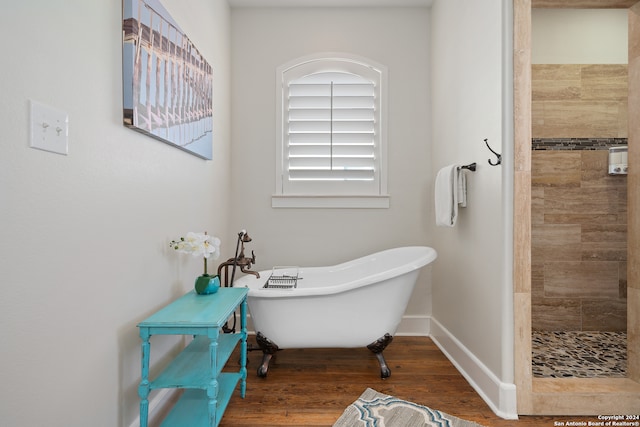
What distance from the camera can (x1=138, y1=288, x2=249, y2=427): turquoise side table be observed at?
134 centimetres

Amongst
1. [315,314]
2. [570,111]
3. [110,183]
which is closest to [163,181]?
[110,183]

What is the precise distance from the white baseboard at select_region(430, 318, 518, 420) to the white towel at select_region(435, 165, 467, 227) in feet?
2.80

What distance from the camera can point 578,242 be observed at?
290 cm

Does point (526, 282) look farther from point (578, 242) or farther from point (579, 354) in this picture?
point (578, 242)

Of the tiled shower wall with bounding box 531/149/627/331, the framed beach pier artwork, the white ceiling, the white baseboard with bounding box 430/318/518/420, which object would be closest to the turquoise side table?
the framed beach pier artwork

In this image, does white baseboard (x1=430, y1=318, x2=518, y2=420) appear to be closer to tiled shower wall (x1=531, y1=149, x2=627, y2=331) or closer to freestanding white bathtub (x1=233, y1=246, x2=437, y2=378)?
freestanding white bathtub (x1=233, y1=246, x2=437, y2=378)

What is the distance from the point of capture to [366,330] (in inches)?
85.4

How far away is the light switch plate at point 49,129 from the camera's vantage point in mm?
914

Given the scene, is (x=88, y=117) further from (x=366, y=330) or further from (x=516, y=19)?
(x=516, y=19)

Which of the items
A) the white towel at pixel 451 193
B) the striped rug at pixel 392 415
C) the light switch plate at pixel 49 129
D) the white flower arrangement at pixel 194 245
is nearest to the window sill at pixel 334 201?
the white towel at pixel 451 193

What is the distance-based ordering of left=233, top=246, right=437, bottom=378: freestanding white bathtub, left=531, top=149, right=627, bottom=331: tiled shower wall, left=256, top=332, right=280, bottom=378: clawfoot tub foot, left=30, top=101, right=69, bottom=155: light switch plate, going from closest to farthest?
left=30, top=101, right=69, bottom=155: light switch plate, left=233, top=246, right=437, bottom=378: freestanding white bathtub, left=256, top=332, right=280, bottom=378: clawfoot tub foot, left=531, top=149, right=627, bottom=331: tiled shower wall

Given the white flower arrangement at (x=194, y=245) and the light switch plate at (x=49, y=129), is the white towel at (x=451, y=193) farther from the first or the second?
the light switch plate at (x=49, y=129)

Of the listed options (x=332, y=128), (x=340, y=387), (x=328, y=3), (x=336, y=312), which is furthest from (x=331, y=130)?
(x=340, y=387)

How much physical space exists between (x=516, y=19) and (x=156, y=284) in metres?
2.21
